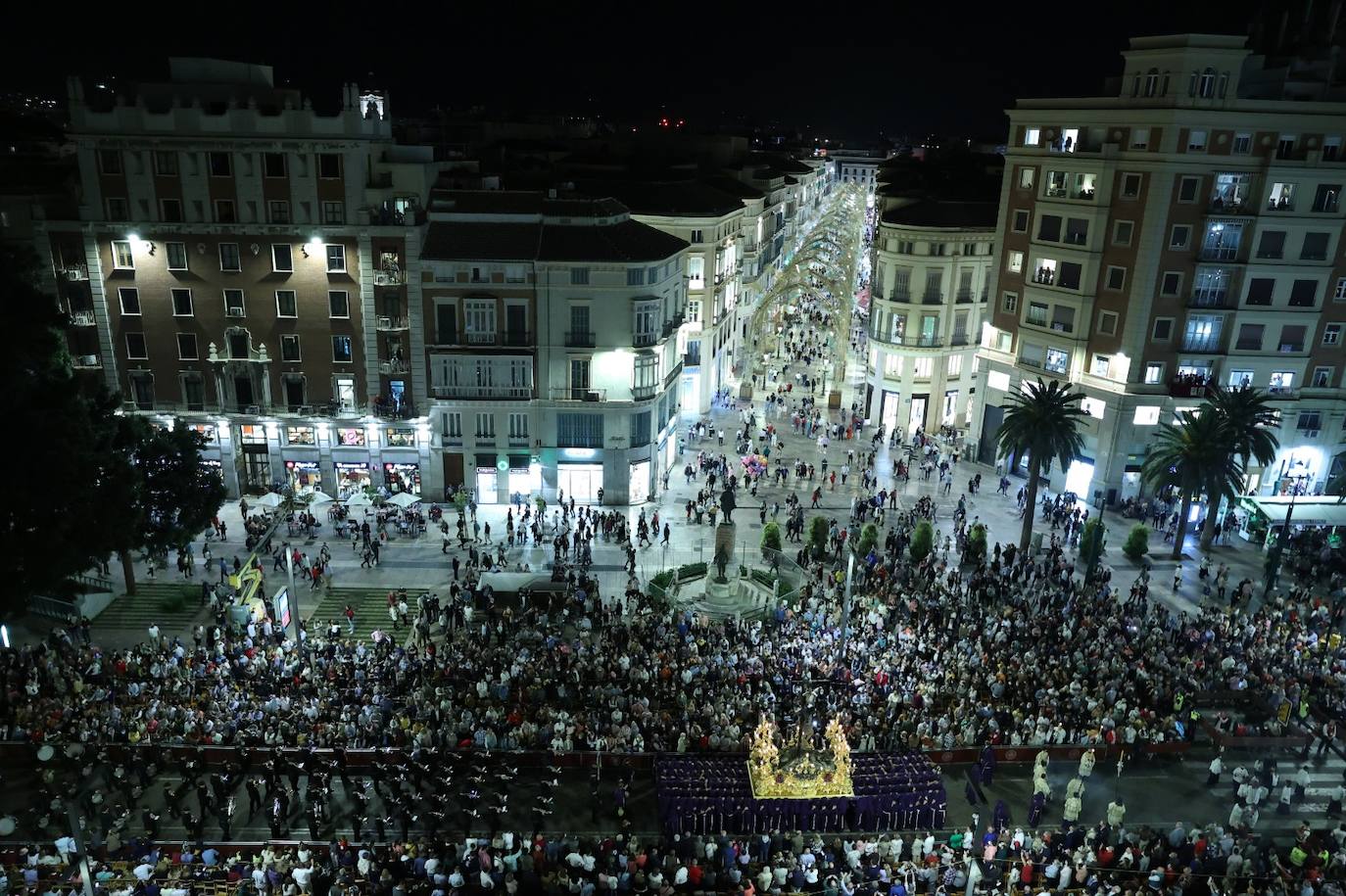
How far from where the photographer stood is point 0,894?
24219 millimetres

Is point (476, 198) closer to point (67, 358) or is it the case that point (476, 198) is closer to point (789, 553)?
point (67, 358)

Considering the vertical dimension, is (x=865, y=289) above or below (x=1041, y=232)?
below

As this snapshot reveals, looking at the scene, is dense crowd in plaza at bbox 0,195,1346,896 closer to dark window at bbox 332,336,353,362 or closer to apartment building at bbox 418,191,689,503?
apartment building at bbox 418,191,689,503

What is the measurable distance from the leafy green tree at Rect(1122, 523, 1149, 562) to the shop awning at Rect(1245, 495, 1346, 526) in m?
7.41

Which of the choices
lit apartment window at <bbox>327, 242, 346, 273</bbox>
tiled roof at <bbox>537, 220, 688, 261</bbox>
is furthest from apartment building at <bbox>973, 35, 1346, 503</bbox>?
lit apartment window at <bbox>327, 242, 346, 273</bbox>

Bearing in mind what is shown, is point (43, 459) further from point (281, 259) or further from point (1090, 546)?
point (1090, 546)

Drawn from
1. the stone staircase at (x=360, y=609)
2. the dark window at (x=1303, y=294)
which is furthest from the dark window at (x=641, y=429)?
the dark window at (x=1303, y=294)

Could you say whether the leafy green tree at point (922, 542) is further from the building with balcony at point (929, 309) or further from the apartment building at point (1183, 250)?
the building with balcony at point (929, 309)

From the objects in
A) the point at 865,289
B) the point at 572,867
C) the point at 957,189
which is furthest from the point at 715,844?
the point at 865,289

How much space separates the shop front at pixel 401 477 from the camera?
5378cm

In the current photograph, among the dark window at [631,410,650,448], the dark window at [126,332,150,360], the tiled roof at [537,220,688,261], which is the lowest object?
the dark window at [631,410,650,448]

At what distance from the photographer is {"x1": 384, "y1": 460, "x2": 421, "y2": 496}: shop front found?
5378 cm

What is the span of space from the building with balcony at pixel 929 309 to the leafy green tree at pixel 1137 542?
20918 millimetres

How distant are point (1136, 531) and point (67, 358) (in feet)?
170
